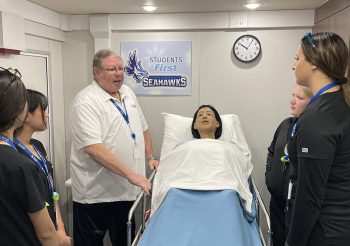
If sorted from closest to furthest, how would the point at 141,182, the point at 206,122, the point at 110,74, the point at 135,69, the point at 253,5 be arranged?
the point at 141,182
the point at 110,74
the point at 253,5
the point at 206,122
the point at 135,69

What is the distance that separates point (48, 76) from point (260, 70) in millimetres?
2171

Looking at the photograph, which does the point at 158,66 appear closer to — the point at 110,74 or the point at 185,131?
the point at 185,131

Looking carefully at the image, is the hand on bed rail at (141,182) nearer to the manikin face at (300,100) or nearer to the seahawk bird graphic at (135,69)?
the manikin face at (300,100)

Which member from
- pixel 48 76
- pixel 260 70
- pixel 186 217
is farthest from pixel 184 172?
pixel 48 76

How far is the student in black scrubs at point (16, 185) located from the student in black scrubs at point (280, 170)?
5.22 feet

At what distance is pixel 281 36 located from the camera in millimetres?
3502

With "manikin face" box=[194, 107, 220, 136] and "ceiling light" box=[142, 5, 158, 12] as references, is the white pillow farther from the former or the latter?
"ceiling light" box=[142, 5, 158, 12]

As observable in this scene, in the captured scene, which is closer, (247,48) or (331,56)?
(331,56)

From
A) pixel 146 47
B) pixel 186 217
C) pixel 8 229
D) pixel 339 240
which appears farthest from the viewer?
pixel 146 47

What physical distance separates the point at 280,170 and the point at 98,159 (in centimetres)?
131

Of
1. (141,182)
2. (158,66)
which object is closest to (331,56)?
(141,182)

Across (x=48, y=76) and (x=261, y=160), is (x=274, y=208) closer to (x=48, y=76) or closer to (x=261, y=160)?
(x=261, y=160)

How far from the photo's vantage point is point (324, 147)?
141 cm

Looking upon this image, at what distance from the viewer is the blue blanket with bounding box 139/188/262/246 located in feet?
6.05
